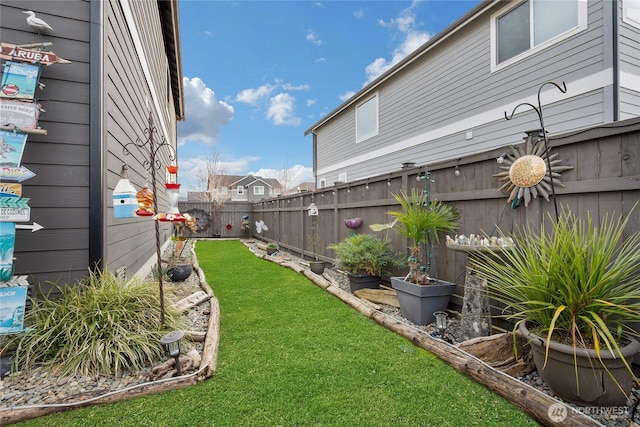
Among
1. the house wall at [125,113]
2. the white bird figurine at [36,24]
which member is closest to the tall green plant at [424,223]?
the house wall at [125,113]

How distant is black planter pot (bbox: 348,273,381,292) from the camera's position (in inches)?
166

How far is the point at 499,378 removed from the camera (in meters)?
1.83

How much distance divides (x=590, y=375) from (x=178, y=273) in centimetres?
460

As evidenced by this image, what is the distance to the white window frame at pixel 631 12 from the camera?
4086mm

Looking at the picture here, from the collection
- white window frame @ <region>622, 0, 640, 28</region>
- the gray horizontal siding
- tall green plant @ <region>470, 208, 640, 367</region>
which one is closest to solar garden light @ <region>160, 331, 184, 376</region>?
tall green plant @ <region>470, 208, 640, 367</region>

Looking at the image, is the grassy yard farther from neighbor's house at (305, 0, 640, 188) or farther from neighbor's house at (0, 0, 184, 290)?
neighbor's house at (305, 0, 640, 188)

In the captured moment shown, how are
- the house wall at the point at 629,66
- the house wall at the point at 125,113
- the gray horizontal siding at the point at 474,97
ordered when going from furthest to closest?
1. the gray horizontal siding at the point at 474,97
2. the house wall at the point at 629,66
3. the house wall at the point at 125,113

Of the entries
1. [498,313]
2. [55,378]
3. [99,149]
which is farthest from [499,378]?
[99,149]

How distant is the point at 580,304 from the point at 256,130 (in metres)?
23.6

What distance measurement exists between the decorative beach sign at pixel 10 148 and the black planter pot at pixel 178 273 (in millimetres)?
2796

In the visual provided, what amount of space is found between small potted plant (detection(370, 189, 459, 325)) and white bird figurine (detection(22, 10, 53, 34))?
346cm

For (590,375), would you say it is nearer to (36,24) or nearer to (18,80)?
(18,80)

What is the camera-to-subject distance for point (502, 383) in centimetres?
180

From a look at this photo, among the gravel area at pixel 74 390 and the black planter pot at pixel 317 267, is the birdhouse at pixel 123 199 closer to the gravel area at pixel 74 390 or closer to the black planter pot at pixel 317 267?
the gravel area at pixel 74 390
